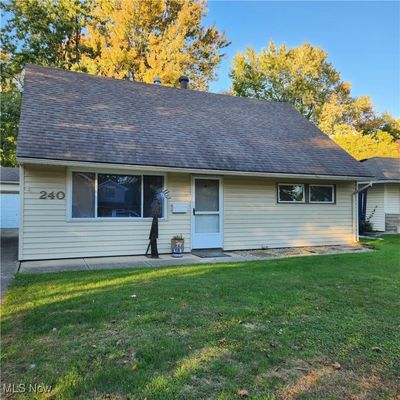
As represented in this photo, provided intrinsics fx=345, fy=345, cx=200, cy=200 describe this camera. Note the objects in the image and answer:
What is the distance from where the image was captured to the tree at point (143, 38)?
67.3ft

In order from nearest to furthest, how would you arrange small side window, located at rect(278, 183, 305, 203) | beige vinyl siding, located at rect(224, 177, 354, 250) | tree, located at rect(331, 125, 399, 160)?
beige vinyl siding, located at rect(224, 177, 354, 250), small side window, located at rect(278, 183, 305, 203), tree, located at rect(331, 125, 399, 160)

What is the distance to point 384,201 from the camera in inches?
650

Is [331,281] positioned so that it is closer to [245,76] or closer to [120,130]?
[120,130]

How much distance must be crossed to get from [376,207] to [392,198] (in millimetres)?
815

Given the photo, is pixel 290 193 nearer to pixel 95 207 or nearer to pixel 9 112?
pixel 95 207

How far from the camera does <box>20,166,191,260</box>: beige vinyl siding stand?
800 centimetres

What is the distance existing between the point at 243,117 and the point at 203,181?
4.31 metres

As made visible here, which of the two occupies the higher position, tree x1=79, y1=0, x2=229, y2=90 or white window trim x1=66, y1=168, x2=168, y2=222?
tree x1=79, y1=0, x2=229, y2=90

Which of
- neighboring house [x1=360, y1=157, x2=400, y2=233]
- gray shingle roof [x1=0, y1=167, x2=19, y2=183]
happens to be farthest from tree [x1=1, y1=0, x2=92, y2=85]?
neighboring house [x1=360, y1=157, x2=400, y2=233]

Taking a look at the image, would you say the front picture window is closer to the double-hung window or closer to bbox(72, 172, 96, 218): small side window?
the double-hung window

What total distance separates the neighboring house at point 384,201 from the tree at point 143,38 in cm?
1254

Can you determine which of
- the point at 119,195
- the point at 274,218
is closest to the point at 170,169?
the point at 119,195

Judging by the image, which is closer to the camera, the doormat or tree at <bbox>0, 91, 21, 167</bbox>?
the doormat

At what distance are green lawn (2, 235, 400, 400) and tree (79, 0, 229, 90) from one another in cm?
1719
